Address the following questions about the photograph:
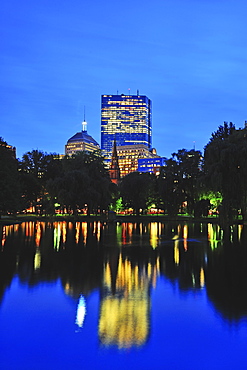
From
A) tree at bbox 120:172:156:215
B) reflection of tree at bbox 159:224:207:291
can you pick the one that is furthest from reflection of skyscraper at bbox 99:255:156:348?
tree at bbox 120:172:156:215

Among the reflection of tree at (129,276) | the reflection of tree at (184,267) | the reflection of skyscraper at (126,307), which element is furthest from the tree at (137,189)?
the reflection of skyscraper at (126,307)

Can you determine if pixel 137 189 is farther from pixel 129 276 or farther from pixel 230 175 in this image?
pixel 129 276

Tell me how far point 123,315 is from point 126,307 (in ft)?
2.02

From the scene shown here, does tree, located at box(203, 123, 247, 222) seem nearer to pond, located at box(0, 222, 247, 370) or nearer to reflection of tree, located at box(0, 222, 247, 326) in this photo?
reflection of tree, located at box(0, 222, 247, 326)

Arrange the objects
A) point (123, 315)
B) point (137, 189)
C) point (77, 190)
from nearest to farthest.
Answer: point (123, 315), point (77, 190), point (137, 189)

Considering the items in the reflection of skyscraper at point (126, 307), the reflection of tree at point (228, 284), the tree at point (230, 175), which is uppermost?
the tree at point (230, 175)

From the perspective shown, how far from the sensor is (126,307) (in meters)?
8.06

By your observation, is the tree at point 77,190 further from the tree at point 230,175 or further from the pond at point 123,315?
the pond at point 123,315

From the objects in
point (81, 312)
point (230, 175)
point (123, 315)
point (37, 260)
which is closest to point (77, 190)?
point (230, 175)

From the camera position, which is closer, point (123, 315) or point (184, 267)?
point (123, 315)

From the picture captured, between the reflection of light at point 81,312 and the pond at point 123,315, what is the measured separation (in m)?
0.02

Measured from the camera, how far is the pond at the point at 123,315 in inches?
209

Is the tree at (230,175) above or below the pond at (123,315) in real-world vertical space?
above

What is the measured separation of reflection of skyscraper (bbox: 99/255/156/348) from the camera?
6164 millimetres
